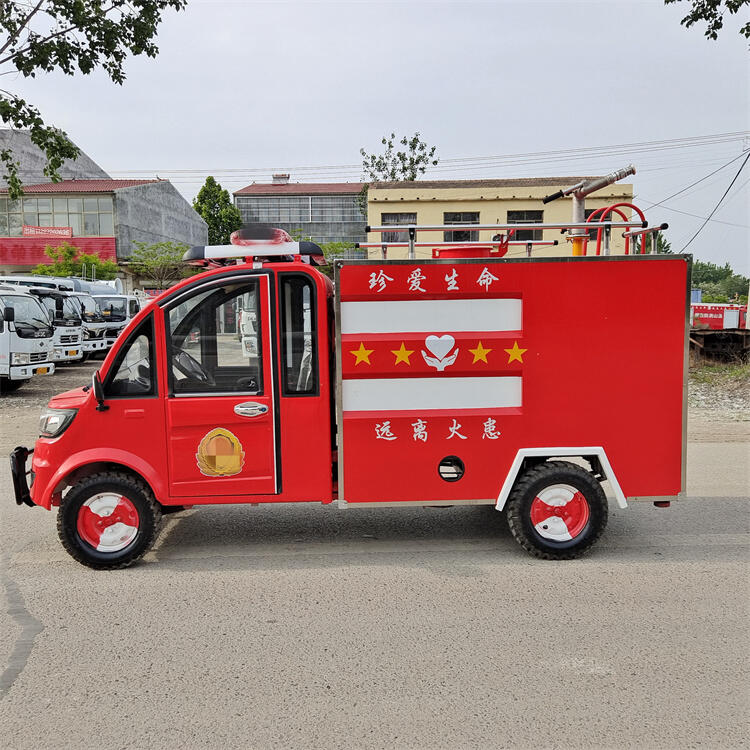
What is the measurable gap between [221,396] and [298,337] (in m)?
0.68

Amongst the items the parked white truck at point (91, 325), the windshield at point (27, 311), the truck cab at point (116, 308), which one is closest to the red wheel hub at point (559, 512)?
the windshield at point (27, 311)

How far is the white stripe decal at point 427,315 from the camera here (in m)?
4.97

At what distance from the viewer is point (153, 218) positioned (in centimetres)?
4753

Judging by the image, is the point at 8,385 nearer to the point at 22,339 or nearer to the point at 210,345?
the point at 22,339

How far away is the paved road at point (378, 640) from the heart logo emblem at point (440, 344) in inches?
59.8

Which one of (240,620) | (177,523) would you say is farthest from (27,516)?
(240,620)

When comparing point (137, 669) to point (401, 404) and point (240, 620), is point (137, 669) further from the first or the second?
point (401, 404)

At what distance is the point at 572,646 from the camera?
3.81 meters

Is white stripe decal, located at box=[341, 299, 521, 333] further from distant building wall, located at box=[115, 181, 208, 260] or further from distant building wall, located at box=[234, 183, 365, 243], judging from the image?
distant building wall, located at box=[234, 183, 365, 243]

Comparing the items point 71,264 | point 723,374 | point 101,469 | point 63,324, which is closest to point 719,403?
point 723,374

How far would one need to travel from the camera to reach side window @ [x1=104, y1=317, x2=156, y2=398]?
4.98m

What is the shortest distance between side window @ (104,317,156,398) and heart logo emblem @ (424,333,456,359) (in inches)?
76.9

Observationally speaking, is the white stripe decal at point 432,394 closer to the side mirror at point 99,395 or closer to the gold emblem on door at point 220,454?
the gold emblem on door at point 220,454

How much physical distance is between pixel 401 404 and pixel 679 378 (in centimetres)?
201
